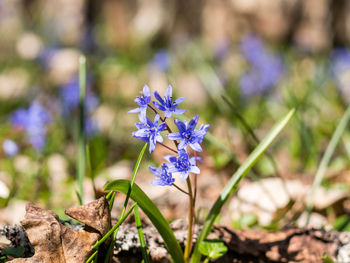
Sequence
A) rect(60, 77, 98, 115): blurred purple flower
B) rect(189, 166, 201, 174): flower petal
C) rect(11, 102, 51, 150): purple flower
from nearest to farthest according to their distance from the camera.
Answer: rect(189, 166, 201, 174): flower petal, rect(11, 102, 51, 150): purple flower, rect(60, 77, 98, 115): blurred purple flower

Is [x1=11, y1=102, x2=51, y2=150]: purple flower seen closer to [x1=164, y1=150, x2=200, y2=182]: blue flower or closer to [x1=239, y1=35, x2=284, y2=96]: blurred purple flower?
[x1=164, y1=150, x2=200, y2=182]: blue flower

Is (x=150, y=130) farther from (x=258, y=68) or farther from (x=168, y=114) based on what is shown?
(x=258, y=68)

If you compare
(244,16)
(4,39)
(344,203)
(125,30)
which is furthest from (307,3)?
(4,39)

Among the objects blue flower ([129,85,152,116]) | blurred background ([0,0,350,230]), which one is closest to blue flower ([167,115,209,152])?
blue flower ([129,85,152,116])

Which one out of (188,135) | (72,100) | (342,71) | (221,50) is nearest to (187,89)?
(221,50)

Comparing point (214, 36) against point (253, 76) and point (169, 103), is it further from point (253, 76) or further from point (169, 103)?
point (169, 103)

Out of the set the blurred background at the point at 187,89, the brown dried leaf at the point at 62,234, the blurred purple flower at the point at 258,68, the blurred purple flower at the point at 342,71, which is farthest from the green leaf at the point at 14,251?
the blurred purple flower at the point at 342,71

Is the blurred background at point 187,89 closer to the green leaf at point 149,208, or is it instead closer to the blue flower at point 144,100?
the green leaf at point 149,208
